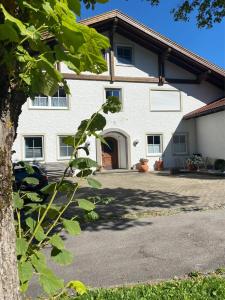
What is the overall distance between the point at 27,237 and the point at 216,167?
2232cm

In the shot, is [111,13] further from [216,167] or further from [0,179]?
[0,179]

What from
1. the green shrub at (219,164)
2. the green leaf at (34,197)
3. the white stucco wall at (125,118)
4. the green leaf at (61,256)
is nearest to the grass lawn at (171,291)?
the green leaf at (34,197)

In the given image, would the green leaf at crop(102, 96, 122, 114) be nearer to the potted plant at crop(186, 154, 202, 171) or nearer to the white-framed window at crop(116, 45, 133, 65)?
the potted plant at crop(186, 154, 202, 171)

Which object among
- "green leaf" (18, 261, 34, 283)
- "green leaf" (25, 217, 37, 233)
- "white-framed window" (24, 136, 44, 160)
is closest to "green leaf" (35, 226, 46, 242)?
"green leaf" (25, 217, 37, 233)

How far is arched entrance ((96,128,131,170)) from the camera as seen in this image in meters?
25.3

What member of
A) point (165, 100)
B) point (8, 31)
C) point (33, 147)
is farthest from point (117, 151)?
point (8, 31)

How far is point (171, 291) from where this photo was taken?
15.1 feet

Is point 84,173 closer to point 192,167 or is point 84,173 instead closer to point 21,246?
point 21,246

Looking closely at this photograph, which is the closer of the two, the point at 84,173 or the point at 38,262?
the point at 38,262

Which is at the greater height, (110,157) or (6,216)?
(110,157)

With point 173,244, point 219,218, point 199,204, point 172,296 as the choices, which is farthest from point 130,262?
point 199,204

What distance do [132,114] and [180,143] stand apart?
3923 millimetres

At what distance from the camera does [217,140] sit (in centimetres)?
2447

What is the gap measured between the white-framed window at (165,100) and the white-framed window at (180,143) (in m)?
1.79
